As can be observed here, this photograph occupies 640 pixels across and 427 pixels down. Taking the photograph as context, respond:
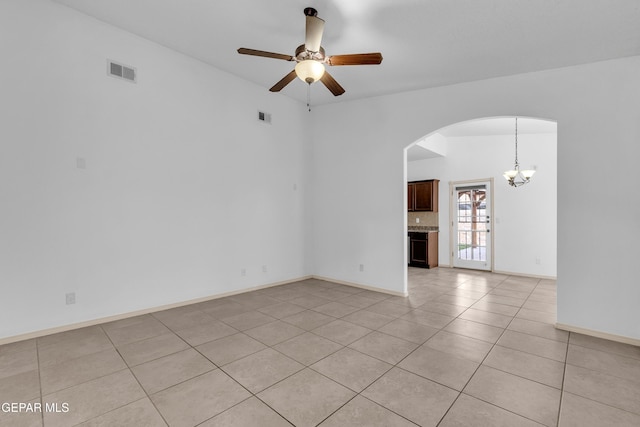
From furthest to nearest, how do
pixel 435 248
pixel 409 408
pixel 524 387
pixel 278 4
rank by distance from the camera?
1. pixel 435 248
2. pixel 278 4
3. pixel 524 387
4. pixel 409 408

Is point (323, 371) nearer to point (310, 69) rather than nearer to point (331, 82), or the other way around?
point (310, 69)

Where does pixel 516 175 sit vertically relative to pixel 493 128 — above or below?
below

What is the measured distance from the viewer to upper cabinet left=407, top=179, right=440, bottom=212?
7863 mm

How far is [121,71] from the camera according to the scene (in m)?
3.61

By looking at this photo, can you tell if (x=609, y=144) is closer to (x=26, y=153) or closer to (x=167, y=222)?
(x=167, y=222)

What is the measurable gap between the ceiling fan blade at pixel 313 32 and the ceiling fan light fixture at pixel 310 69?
5.2 inches

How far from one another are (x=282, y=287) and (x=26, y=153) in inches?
153

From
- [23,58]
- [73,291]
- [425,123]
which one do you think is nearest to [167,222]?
[73,291]

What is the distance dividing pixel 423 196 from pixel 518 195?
2197mm

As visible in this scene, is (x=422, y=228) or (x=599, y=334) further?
(x=422, y=228)

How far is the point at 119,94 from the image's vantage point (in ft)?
11.8

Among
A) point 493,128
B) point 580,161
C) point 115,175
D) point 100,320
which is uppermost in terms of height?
point 493,128

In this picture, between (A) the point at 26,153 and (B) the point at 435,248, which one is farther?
(B) the point at 435,248

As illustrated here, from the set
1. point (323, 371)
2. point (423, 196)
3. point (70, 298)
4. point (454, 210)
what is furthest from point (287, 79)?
point (454, 210)
